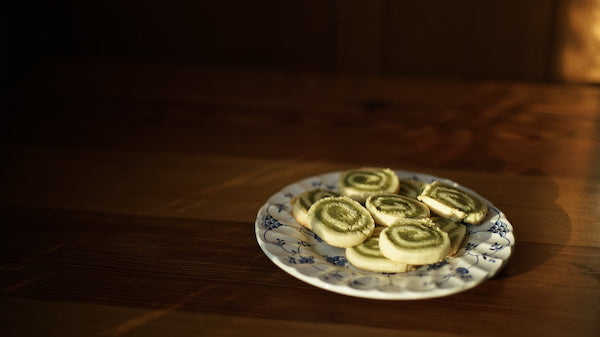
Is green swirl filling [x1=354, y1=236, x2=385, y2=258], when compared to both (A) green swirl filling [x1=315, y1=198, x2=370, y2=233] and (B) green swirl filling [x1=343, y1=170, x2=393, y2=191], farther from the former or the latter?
(B) green swirl filling [x1=343, y1=170, x2=393, y2=191]

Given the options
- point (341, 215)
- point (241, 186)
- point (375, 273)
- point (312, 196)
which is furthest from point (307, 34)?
point (375, 273)

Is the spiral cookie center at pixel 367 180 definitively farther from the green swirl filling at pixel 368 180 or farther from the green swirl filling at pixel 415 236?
the green swirl filling at pixel 415 236

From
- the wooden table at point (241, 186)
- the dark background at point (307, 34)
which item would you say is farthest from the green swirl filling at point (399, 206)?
the dark background at point (307, 34)

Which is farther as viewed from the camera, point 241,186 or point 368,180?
point 241,186

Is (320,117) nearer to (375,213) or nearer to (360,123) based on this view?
(360,123)

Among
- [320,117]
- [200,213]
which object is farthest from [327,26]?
[200,213]

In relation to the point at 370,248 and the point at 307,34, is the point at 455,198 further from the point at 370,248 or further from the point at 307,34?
the point at 307,34

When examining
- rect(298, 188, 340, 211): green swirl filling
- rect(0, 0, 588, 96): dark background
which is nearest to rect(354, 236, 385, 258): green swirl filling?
rect(298, 188, 340, 211): green swirl filling
